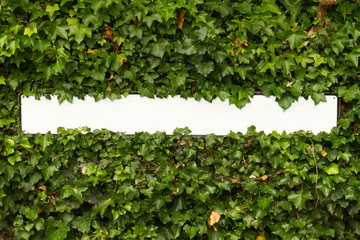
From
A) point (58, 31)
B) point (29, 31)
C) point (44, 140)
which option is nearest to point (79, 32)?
point (58, 31)

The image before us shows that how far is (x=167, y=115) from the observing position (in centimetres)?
288

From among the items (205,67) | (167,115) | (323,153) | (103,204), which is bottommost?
(103,204)

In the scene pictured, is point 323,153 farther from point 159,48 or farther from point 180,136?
point 159,48

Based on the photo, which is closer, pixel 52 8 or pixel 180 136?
pixel 52 8

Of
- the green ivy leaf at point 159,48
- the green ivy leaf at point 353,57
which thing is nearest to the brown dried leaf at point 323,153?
the green ivy leaf at point 353,57

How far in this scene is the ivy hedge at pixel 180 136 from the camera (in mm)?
2713

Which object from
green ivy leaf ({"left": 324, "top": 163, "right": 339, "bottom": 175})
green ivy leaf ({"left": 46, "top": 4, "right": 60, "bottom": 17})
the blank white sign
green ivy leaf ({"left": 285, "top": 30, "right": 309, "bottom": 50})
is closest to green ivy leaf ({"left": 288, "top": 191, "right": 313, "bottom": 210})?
green ivy leaf ({"left": 324, "top": 163, "right": 339, "bottom": 175})

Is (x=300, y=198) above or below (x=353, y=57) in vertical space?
below

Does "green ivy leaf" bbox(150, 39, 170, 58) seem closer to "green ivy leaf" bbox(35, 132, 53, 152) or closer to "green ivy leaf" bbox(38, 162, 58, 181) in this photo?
"green ivy leaf" bbox(35, 132, 53, 152)

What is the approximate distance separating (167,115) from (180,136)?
0.71 feet

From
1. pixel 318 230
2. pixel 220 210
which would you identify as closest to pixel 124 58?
pixel 220 210

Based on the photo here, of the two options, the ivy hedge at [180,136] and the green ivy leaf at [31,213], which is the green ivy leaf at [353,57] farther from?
the green ivy leaf at [31,213]

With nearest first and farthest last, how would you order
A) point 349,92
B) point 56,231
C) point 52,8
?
point 52,8, point 349,92, point 56,231

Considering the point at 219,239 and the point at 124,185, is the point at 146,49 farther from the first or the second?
the point at 219,239
